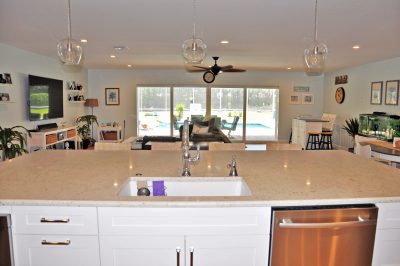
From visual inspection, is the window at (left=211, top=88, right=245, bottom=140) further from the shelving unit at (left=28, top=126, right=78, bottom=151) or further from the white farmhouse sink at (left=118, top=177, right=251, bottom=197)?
the white farmhouse sink at (left=118, top=177, right=251, bottom=197)

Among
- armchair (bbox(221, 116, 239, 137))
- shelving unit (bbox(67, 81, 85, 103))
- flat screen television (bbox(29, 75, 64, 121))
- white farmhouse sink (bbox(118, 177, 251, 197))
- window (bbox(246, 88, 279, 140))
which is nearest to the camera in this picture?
white farmhouse sink (bbox(118, 177, 251, 197))

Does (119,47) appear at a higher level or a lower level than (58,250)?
higher

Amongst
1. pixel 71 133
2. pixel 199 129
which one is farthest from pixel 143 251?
pixel 71 133

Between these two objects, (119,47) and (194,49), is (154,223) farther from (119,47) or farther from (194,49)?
(119,47)

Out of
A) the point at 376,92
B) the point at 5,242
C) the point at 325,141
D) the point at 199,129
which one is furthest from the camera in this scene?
the point at 325,141

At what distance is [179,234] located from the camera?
1.60m

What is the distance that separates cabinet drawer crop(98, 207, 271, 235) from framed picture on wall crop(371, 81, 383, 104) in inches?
273

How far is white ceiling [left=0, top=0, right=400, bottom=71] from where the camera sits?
3.10 metres

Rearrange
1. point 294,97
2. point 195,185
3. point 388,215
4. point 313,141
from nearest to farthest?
point 388,215 → point 195,185 → point 313,141 → point 294,97

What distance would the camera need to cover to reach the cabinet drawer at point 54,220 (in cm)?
158

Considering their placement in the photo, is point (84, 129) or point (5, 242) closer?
point (5, 242)

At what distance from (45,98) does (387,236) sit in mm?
7034

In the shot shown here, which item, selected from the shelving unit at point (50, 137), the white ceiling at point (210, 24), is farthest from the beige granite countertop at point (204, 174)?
the shelving unit at point (50, 137)

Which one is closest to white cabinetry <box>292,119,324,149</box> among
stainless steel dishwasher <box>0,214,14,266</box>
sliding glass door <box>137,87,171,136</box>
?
sliding glass door <box>137,87,171,136</box>
